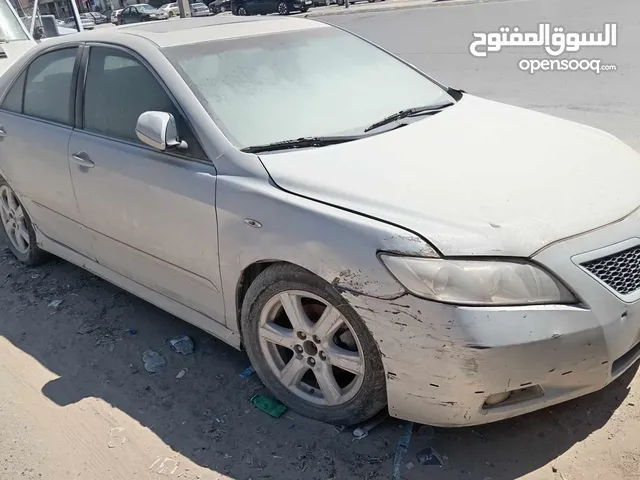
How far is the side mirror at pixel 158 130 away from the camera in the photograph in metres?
3.05

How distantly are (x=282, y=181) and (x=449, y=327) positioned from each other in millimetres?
984

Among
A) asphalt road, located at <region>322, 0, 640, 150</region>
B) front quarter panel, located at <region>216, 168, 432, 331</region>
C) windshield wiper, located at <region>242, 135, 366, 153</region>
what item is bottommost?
asphalt road, located at <region>322, 0, 640, 150</region>

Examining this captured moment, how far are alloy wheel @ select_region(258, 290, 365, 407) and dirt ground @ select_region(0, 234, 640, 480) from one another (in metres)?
0.19

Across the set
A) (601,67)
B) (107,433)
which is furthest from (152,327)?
(601,67)

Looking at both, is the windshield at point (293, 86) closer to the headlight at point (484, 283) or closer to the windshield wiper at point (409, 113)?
the windshield wiper at point (409, 113)

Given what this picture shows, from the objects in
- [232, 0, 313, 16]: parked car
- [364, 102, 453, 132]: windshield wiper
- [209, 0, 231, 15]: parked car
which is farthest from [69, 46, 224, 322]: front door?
[209, 0, 231, 15]: parked car

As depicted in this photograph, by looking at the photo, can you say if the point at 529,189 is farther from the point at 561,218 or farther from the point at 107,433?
the point at 107,433

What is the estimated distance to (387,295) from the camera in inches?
93.9

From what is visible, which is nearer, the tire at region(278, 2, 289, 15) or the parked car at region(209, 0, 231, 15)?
the tire at region(278, 2, 289, 15)

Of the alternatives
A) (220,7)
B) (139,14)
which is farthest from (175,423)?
(139,14)

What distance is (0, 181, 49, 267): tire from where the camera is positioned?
475cm

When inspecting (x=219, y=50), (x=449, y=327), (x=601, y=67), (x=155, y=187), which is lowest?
(x=601, y=67)

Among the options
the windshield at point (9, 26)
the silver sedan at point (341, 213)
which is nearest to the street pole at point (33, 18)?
the windshield at point (9, 26)

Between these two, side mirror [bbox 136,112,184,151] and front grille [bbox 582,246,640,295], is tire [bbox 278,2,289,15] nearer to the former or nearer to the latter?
side mirror [bbox 136,112,184,151]
